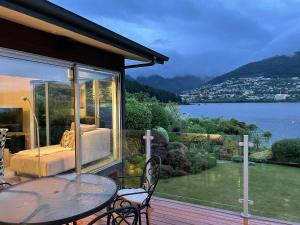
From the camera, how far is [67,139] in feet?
15.6

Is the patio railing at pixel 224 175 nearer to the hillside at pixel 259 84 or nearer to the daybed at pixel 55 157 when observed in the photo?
the daybed at pixel 55 157

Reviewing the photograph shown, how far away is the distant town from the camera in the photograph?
8.19m

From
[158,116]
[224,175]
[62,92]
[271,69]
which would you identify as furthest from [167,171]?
[271,69]

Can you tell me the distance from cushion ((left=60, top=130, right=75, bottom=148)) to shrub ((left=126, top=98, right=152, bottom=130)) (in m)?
4.11

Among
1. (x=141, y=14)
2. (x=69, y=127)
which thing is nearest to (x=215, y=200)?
(x=69, y=127)

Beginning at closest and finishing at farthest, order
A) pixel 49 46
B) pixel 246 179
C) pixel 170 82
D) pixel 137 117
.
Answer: pixel 246 179 → pixel 49 46 → pixel 137 117 → pixel 170 82

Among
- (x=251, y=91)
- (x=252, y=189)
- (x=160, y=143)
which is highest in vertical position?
(x=251, y=91)

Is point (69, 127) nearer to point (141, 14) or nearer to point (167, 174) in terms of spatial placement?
point (167, 174)

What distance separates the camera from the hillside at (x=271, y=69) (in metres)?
9.95

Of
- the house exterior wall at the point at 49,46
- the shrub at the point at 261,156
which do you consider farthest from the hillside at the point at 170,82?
the shrub at the point at 261,156

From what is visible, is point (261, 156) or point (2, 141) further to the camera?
point (2, 141)

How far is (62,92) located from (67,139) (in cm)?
79

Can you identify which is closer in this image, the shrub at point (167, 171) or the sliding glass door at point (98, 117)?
the shrub at point (167, 171)

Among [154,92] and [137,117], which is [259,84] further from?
[154,92]
